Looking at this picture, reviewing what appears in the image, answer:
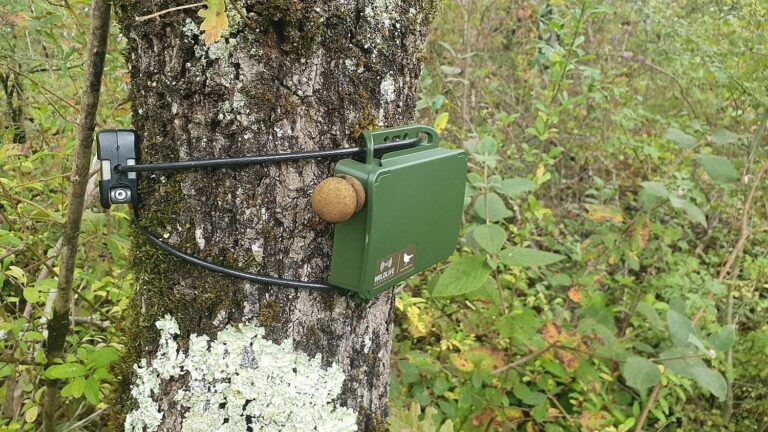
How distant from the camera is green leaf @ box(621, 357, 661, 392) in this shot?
5.96ft

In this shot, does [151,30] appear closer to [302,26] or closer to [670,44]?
[302,26]

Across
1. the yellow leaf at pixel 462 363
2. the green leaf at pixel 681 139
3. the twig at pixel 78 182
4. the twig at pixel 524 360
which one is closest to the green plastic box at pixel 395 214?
the twig at pixel 78 182

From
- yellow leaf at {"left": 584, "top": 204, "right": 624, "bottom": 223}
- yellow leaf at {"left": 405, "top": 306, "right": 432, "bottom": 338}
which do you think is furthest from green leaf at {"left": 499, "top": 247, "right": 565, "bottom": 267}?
yellow leaf at {"left": 584, "top": 204, "right": 624, "bottom": 223}

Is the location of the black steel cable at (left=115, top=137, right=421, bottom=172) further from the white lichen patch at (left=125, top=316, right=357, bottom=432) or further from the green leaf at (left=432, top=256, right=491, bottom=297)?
the green leaf at (left=432, top=256, right=491, bottom=297)

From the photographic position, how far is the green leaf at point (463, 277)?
169cm

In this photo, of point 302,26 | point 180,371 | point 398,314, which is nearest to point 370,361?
point 180,371

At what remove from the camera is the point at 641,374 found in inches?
72.4

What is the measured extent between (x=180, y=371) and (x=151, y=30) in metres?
0.58

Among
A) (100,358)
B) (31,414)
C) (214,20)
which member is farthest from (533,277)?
(214,20)

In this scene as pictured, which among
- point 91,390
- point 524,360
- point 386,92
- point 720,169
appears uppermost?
point 386,92

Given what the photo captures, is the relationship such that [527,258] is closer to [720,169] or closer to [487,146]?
[487,146]

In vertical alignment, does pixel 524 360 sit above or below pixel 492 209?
below

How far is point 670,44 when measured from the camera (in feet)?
12.5

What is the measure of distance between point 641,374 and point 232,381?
1.45 m
